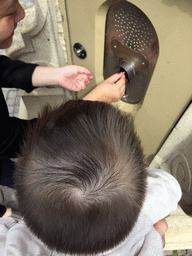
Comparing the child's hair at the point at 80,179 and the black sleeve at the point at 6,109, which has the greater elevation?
the child's hair at the point at 80,179

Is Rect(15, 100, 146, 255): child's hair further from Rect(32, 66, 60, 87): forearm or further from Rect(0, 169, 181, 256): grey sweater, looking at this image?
Rect(32, 66, 60, 87): forearm

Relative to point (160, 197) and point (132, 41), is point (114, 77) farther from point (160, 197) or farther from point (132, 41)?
point (160, 197)

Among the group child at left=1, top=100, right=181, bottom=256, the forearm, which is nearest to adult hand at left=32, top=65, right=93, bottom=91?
the forearm

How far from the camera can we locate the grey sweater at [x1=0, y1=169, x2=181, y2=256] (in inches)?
21.4

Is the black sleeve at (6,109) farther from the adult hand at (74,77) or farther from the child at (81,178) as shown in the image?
the child at (81,178)

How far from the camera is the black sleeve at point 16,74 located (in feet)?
3.23

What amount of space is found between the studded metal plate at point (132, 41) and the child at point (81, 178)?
1.31 ft

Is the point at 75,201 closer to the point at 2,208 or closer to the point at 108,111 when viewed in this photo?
the point at 108,111

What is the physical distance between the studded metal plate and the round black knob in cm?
12

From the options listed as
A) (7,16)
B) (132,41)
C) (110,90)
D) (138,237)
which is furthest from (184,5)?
(138,237)

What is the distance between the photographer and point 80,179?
408 millimetres

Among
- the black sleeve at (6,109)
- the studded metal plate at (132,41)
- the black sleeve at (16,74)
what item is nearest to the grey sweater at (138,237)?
the black sleeve at (6,109)

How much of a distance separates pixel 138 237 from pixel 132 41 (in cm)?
71

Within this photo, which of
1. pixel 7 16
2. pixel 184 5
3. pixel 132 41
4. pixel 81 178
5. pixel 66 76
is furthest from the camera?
pixel 66 76
